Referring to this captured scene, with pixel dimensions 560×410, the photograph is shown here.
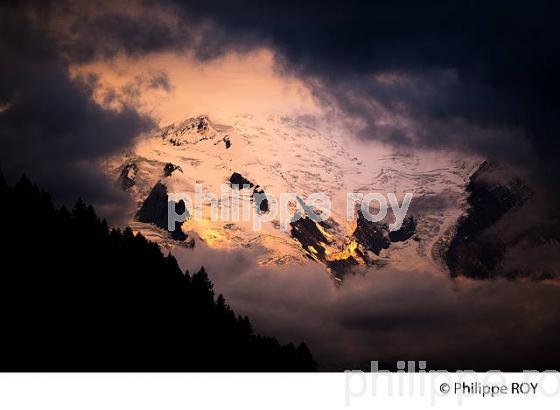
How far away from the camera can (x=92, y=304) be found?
319 ft

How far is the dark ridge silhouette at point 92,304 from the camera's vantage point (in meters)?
85.1

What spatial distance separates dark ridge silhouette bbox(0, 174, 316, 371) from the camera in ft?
279

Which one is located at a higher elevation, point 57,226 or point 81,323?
point 57,226

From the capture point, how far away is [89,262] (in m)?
105
